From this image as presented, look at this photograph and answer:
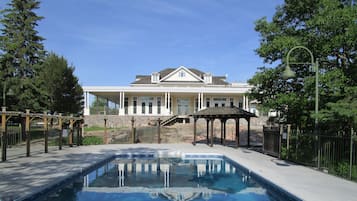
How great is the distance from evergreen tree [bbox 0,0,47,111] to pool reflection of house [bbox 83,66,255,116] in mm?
11039

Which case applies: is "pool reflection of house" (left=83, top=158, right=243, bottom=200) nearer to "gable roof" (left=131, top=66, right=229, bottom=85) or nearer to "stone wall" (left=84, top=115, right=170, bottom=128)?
"stone wall" (left=84, top=115, right=170, bottom=128)

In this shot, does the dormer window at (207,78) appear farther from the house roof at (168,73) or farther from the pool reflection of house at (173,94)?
the house roof at (168,73)

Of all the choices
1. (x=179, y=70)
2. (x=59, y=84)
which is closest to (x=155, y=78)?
(x=179, y=70)

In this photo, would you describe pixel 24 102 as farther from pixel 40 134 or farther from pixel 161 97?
pixel 161 97

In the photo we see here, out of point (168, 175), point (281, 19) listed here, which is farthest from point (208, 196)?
point (281, 19)

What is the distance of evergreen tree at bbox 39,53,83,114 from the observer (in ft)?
89.3

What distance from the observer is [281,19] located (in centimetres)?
1633

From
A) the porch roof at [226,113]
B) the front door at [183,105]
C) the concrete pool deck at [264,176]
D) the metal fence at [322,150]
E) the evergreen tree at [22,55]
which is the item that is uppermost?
the evergreen tree at [22,55]

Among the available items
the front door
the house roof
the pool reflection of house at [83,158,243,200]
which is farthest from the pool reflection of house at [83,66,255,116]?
the pool reflection of house at [83,158,243,200]

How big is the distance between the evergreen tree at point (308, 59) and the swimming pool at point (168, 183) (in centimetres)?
315

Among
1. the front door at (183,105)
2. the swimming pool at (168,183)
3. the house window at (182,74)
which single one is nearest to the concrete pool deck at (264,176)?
the swimming pool at (168,183)

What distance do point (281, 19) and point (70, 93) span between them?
63.5 feet

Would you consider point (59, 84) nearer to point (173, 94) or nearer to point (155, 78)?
point (173, 94)

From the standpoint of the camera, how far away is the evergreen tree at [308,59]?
1159cm
